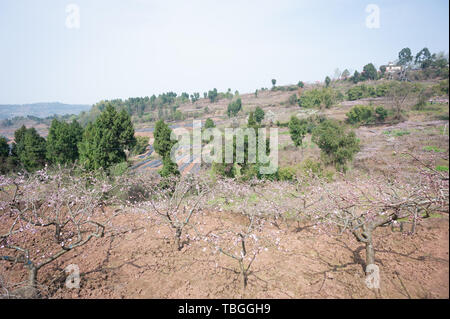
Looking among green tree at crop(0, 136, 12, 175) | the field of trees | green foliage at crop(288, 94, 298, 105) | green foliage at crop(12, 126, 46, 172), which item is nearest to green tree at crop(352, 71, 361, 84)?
green foliage at crop(288, 94, 298, 105)

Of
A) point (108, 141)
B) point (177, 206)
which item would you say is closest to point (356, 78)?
point (108, 141)

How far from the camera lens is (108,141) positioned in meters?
12.1

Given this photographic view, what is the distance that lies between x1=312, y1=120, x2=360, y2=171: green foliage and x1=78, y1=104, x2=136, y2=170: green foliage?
467 inches

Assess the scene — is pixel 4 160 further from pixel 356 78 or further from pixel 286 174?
pixel 356 78

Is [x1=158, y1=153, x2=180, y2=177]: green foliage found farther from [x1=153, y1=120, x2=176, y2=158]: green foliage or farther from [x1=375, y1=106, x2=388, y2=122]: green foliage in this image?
[x1=375, y1=106, x2=388, y2=122]: green foliage

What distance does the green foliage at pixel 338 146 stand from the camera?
11031 mm

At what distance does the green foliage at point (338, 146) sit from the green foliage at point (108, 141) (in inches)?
467

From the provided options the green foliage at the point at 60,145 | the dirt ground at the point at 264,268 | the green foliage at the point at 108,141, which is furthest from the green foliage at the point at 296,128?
the green foliage at the point at 60,145

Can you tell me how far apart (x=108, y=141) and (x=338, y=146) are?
507 inches
